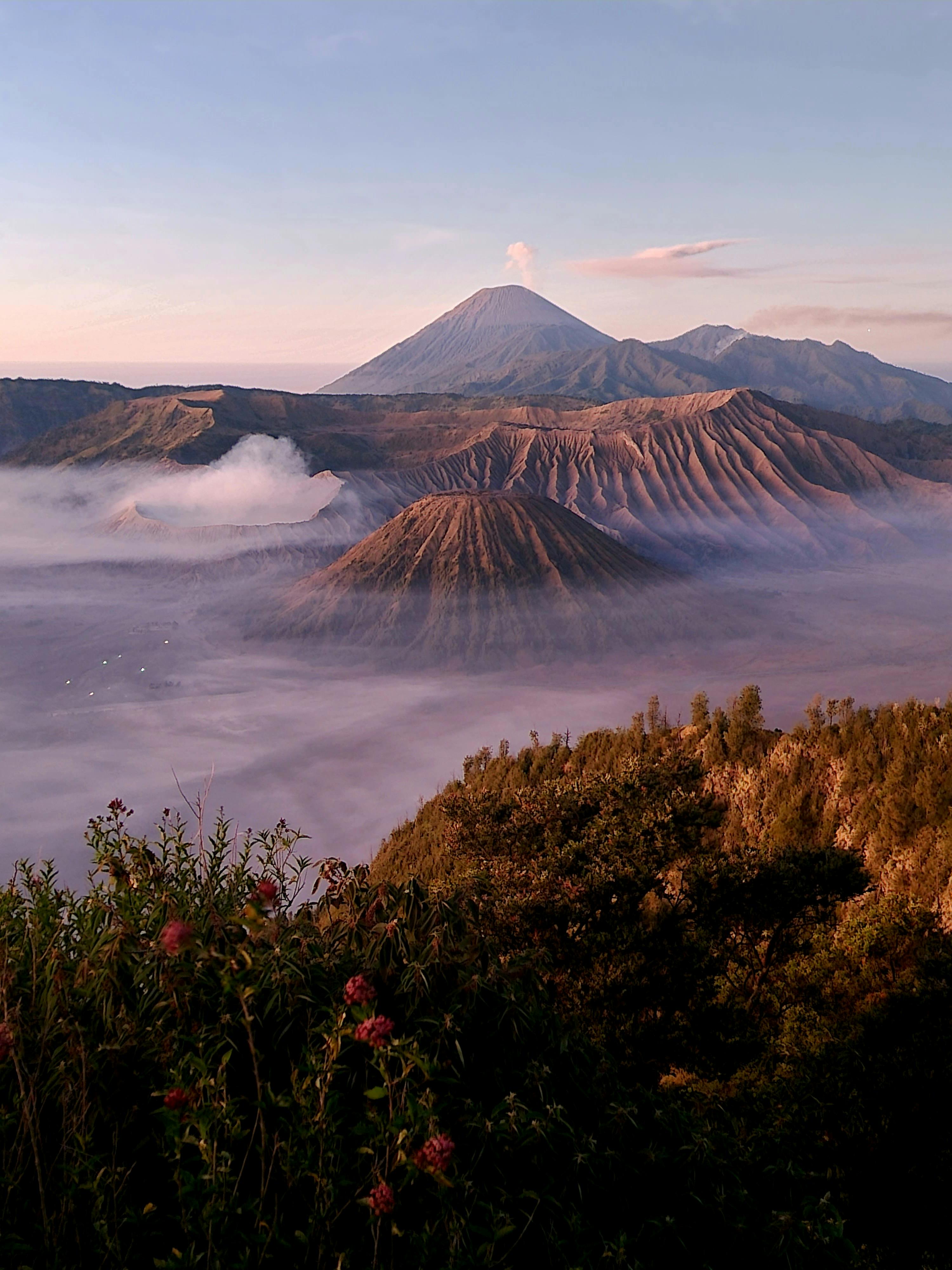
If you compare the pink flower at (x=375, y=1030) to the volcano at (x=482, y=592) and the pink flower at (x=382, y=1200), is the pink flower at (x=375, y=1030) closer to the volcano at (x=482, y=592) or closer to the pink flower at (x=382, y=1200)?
the pink flower at (x=382, y=1200)

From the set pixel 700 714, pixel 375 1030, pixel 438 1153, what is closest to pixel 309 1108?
pixel 375 1030

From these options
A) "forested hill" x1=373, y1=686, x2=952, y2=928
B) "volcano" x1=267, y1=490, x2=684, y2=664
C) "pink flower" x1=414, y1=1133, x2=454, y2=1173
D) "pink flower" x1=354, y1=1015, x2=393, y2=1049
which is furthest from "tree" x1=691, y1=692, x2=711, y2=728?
"volcano" x1=267, y1=490, x2=684, y2=664

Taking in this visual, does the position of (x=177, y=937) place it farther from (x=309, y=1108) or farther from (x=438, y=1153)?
(x=438, y=1153)

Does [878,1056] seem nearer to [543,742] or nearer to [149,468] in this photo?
[543,742]

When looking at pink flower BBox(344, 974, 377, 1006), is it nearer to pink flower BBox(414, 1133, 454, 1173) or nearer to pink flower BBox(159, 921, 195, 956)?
pink flower BBox(414, 1133, 454, 1173)

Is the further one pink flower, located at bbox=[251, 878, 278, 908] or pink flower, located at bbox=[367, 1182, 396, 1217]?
pink flower, located at bbox=[251, 878, 278, 908]

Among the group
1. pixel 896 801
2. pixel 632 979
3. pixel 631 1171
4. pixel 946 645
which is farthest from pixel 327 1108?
pixel 946 645
